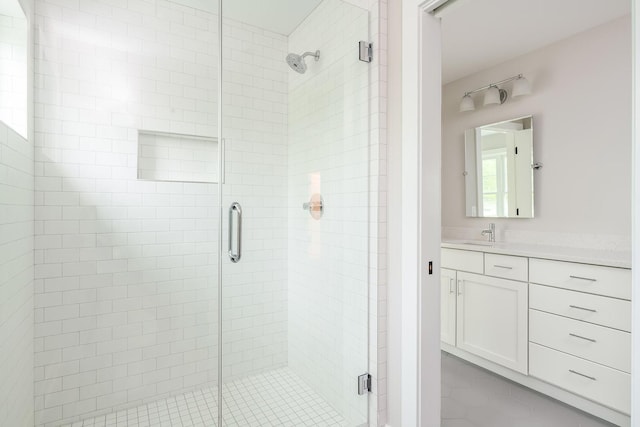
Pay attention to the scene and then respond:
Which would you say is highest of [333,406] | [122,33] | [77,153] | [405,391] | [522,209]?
[122,33]

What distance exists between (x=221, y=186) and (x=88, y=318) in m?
0.82

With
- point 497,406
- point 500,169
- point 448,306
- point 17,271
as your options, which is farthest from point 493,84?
point 17,271

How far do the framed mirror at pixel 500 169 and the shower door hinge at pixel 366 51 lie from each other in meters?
1.75

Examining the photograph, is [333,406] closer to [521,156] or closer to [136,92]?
[136,92]

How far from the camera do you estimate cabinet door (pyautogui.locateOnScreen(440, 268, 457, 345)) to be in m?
2.80

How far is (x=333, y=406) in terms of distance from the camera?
1.88 metres

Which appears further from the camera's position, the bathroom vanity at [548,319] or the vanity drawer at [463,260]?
the vanity drawer at [463,260]

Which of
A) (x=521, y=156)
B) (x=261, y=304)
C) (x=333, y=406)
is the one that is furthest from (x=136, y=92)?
(x=521, y=156)

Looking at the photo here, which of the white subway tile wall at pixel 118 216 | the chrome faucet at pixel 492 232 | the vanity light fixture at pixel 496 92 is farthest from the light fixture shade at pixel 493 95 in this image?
the white subway tile wall at pixel 118 216

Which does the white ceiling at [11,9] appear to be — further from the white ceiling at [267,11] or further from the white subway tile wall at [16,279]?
the white ceiling at [267,11]

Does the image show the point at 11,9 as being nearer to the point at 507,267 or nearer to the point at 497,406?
the point at 507,267

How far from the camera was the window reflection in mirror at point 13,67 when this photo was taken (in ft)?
4.48

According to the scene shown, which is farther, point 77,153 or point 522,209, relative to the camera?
point 522,209

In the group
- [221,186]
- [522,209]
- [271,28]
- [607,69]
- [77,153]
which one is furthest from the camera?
[522,209]
